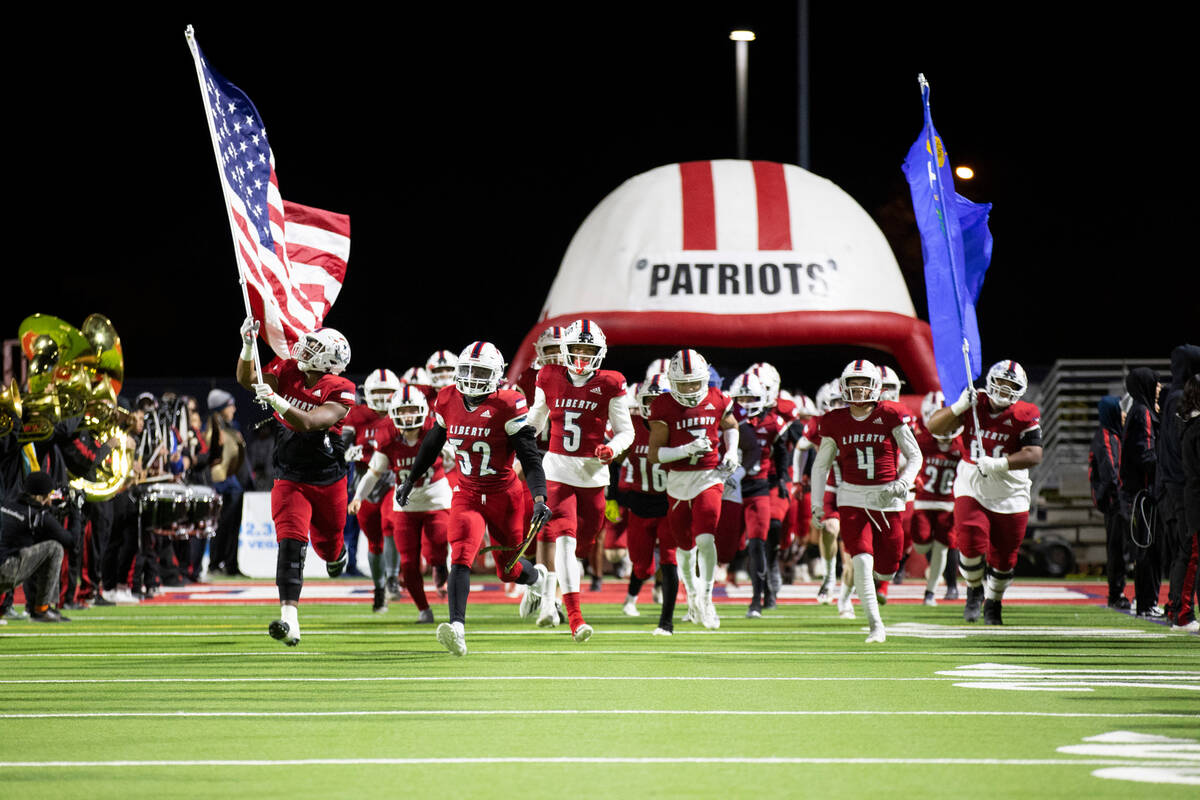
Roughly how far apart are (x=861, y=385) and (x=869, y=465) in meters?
0.57

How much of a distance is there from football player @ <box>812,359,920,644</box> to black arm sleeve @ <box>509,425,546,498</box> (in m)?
2.25

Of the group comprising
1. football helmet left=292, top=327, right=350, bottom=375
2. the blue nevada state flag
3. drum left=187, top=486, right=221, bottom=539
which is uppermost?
the blue nevada state flag

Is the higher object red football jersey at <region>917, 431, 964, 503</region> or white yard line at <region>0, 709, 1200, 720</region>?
red football jersey at <region>917, 431, 964, 503</region>

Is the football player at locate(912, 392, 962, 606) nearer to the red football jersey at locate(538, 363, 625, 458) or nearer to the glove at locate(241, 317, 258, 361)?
the red football jersey at locate(538, 363, 625, 458)

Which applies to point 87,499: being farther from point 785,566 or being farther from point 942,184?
point 785,566

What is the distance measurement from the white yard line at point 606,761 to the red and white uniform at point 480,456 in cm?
406

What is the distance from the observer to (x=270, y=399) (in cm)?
912

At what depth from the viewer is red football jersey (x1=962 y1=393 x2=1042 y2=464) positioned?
1116 centimetres

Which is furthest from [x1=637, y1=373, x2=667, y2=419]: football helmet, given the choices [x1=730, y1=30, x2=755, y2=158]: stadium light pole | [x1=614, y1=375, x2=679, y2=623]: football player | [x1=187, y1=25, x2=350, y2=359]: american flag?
[x1=730, y1=30, x2=755, y2=158]: stadium light pole

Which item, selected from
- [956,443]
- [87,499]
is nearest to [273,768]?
[87,499]

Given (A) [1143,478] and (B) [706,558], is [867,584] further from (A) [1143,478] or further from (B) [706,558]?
(A) [1143,478]

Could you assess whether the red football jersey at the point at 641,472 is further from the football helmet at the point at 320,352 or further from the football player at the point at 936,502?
the football player at the point at 936,502

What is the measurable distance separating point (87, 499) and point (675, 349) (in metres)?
11.3

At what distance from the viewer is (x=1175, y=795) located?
4406 mm
